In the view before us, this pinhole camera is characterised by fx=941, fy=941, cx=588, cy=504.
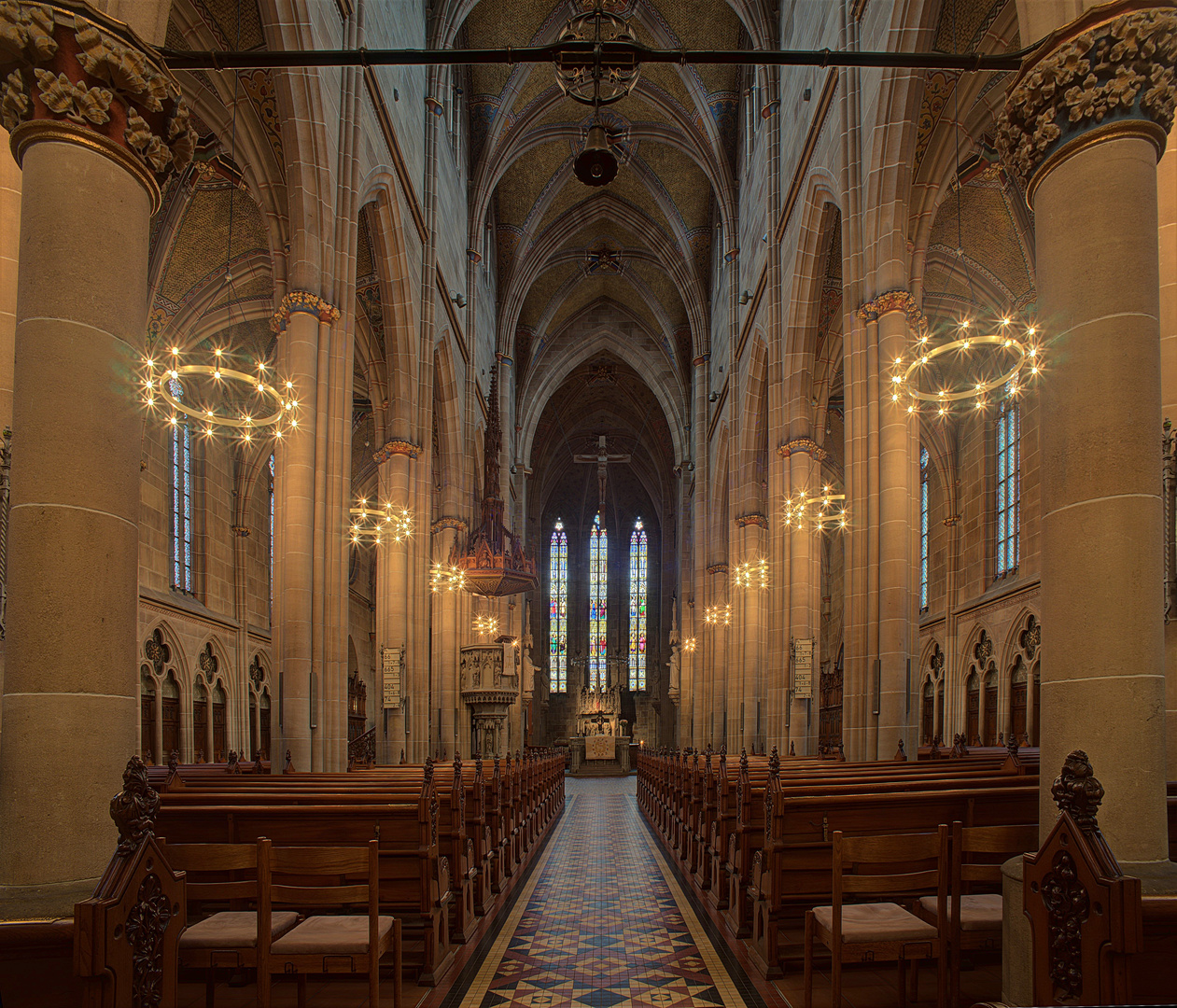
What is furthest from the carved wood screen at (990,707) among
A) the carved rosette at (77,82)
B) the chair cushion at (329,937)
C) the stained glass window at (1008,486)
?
the carved rosette at (77,82)

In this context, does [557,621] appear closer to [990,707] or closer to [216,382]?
[990,707]

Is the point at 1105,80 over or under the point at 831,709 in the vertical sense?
over

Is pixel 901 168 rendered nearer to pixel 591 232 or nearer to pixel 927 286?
pixel 927 286

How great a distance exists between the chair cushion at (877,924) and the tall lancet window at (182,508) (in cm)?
2015

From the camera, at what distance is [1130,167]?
4906 mm

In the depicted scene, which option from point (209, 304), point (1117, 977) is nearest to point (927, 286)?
point (209, 304)

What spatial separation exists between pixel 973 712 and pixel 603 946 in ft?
57.3

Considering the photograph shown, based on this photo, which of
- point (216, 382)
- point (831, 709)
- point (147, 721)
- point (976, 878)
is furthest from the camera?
point (831, 709)

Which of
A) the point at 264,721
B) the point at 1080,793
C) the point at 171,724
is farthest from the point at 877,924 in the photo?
the point at 264,721

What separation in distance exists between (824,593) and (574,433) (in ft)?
56.5

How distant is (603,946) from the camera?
7.74 meters

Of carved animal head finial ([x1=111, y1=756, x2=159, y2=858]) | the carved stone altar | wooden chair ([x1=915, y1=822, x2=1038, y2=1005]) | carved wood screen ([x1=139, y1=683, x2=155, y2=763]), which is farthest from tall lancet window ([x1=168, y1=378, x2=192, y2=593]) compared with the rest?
wooden chair ([x1=915, y1=822, x2=1038, y2=1005])

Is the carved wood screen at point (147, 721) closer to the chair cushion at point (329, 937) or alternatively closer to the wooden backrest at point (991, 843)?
the chair cushion at point (329, 937)

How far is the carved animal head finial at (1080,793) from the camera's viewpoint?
3.64m
